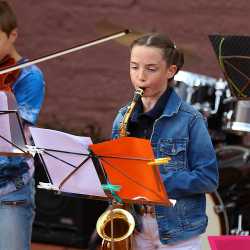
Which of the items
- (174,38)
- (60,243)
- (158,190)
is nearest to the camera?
(158,190)

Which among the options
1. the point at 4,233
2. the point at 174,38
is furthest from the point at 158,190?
the point at 174,38

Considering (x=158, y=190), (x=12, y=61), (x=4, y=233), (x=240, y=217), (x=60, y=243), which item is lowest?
(x=60, y=243)

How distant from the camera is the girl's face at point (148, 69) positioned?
364 centimetres

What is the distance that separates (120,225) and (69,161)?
18.5 inches

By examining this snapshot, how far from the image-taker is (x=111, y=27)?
5.13 meters

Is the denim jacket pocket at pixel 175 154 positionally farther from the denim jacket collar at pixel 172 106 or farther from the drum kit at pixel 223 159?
the drum kit at pixel 223 159

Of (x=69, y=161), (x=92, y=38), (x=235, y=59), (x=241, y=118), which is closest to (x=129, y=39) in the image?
Result: (x=241, y=118)

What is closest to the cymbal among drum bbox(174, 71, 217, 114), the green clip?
drum bbox(174, 71, 217, 114)

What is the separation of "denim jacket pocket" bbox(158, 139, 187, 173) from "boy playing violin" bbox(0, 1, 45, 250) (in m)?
0.67

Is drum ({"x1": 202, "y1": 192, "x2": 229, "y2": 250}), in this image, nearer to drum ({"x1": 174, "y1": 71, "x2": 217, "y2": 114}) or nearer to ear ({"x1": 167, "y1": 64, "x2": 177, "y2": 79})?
drum ({"x1": 174, "y1": 71, "x2": 217, "y2": 114})

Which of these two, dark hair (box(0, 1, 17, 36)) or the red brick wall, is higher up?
dark hair (box(0, 1, 17, 36))

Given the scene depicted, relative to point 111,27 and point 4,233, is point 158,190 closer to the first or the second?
point 4,233

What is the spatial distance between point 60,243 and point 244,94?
2854mm

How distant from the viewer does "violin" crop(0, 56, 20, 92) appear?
3816 mm
